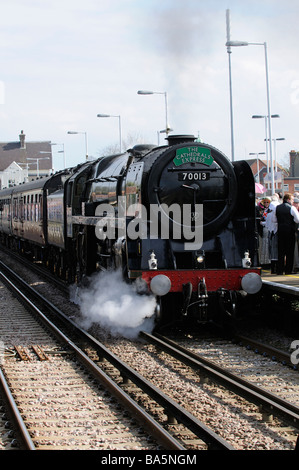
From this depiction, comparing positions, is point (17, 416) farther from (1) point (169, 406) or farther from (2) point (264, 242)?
(2) point (264, 242)

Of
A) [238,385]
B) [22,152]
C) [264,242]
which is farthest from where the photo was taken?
[22,152]

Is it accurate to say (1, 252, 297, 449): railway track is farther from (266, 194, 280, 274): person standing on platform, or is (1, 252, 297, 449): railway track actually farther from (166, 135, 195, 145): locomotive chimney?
(266, 194, 280, 274): person standing on platform

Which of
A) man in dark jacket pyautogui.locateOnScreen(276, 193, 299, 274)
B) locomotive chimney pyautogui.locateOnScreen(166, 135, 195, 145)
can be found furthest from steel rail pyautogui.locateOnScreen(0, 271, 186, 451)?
man in dark jacket pyautogui.locateOnScreen(276, 193, 299, 274)

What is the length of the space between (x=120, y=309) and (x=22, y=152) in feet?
322

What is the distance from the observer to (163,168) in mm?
9477

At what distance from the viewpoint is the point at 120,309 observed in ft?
31.2

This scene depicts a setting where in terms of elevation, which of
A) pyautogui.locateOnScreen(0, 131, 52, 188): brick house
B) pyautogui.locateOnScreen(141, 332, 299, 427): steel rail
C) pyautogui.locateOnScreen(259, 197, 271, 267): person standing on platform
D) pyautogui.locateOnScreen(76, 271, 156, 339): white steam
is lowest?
pyautogui.locateOnScreen(141, 332, 299, 427): steel rail

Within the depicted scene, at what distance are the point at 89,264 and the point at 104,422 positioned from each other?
6778mm

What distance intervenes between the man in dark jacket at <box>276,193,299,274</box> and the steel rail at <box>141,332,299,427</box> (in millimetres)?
3253

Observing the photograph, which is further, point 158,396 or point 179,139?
point 179,139

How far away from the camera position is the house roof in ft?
339

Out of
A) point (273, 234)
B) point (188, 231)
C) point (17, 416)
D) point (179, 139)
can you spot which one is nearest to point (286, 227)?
point (273, 234)
